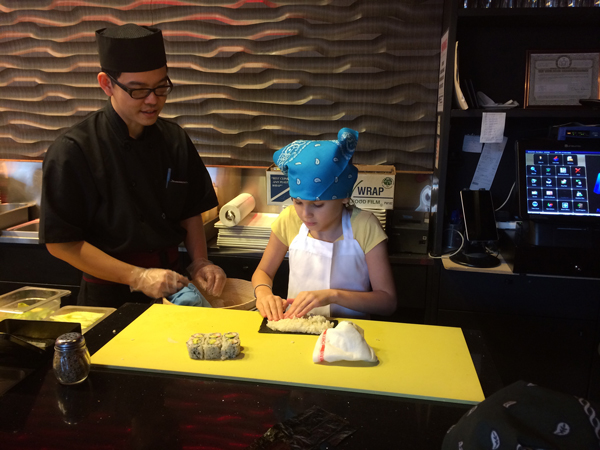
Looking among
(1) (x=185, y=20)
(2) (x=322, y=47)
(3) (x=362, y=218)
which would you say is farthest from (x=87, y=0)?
(3) (x=362, y=218)

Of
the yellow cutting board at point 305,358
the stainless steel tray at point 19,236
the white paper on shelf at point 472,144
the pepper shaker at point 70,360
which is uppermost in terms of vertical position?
the white paper on shelf at point 472,144

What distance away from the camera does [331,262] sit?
1.94 meters

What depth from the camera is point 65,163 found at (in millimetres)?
1899

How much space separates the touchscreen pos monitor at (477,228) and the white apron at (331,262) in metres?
0.87

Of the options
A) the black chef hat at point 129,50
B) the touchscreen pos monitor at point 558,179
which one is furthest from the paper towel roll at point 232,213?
the touchscreen pos monitor at point 558,179

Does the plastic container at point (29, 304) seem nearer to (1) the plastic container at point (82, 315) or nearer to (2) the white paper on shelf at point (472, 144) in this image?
(1) the plastic container at point (82, 315)

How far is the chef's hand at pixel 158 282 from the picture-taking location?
1834 millimetres

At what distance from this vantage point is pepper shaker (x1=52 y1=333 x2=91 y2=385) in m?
1.20

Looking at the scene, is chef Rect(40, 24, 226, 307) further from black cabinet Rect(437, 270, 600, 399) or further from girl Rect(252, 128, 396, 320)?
black cabinet Rect(437, 270, 600, 399)

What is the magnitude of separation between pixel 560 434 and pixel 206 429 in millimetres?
685

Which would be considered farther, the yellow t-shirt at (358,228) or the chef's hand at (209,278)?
the chef's hand at (209,278)

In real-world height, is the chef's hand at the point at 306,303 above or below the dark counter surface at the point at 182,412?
above

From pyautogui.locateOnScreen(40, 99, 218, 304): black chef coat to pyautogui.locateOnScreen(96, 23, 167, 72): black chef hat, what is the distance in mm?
227

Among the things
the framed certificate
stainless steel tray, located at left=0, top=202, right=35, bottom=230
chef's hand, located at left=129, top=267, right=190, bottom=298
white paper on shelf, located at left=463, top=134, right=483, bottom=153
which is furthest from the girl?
stainless steel tray, located at left=0, top=202, right=35, bottom=230
